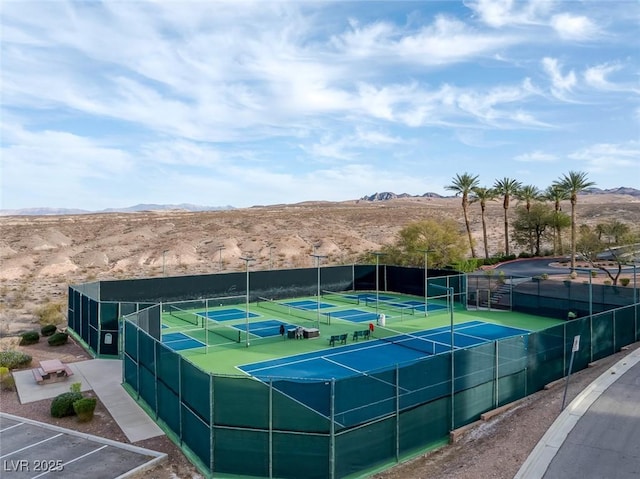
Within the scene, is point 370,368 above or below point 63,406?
below

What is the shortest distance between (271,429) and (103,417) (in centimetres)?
813

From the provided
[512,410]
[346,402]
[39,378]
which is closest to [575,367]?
[512,410]

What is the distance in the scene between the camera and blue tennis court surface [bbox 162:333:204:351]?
92.6 feet

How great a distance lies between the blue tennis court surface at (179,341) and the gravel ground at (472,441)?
9331mm

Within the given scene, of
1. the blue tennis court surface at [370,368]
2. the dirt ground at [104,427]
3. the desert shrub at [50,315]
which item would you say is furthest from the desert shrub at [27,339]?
the blue tennis court surface at [370,368]

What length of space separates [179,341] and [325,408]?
693 inches

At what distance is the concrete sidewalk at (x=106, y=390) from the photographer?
53.6 feet

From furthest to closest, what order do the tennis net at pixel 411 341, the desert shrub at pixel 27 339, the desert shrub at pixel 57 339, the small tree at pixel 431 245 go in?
the small tree at pixel 431 245, the desert shrub at pixel 27 339, the desert shrub at pixel 57 339, the tennis net at pixel 411 341

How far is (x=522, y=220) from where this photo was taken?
67.0m

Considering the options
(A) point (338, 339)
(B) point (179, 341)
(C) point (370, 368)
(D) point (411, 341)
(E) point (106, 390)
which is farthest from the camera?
(B) point (179, 341)

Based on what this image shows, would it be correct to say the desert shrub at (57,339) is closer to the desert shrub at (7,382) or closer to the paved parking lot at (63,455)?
the desert shrub at (7,382)

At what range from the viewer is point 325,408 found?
1408 centimetres

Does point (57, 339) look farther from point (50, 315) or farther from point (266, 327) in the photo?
point (266, 327)

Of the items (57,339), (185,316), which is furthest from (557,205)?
(57,339)
